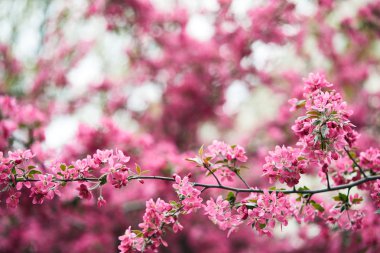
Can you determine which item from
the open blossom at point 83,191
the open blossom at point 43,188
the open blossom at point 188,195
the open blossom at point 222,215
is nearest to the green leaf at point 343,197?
the open blossom at point 222,215

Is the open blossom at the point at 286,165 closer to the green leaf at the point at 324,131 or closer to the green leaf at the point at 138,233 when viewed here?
the green leaf at the point at 324,131

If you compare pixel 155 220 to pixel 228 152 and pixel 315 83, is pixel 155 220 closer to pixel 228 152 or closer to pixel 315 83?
pixel 228 152

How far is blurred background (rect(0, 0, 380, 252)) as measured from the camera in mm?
4867

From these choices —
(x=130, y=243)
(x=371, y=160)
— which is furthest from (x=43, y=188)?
(x=371, y=160)

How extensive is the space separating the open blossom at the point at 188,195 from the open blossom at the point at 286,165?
15.2 inches

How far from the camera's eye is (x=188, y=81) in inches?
214

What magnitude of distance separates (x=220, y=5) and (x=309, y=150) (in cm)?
392

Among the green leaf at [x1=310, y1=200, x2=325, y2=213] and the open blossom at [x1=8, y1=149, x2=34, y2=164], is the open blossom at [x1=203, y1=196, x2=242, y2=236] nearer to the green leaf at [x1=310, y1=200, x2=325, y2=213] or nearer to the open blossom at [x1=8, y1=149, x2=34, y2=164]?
the green leaf at [x1=310, y1=200, x2=325, y2=213]

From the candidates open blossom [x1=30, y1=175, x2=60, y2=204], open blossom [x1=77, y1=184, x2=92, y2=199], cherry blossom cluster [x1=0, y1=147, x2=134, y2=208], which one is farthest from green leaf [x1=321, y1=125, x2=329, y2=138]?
open blossom [x1=30, y1=175, x2=60, y2=204]

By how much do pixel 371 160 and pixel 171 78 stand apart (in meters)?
3.74

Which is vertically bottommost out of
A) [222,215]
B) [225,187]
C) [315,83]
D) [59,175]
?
[222,215]

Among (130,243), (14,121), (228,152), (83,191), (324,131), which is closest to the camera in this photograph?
(324,131)

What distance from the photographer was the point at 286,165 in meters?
2.00

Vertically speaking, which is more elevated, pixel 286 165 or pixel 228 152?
pixel 228 152
